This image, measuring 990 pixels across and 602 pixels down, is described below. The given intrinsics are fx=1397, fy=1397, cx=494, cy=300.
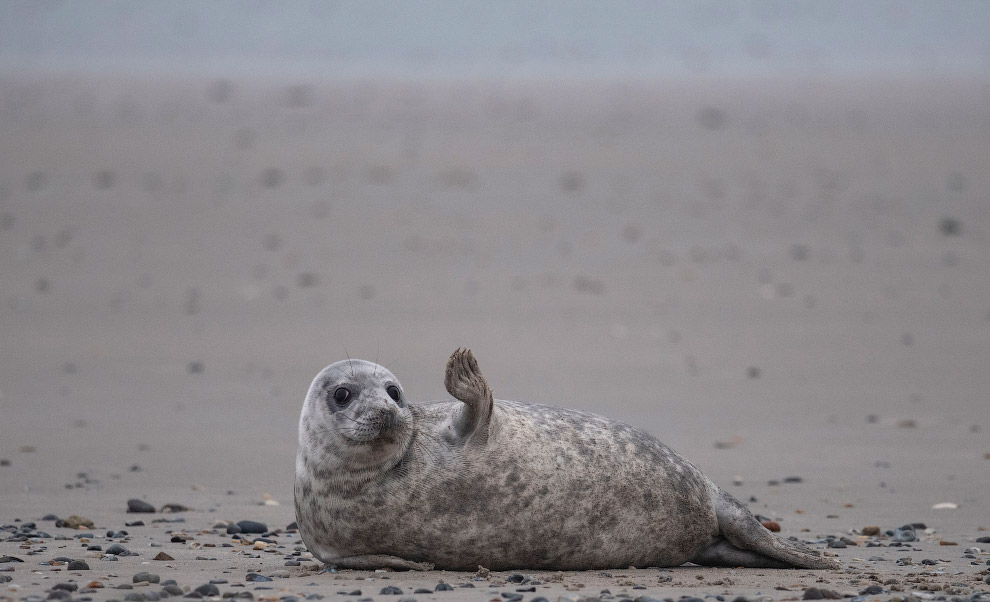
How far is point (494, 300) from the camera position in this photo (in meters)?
14.9

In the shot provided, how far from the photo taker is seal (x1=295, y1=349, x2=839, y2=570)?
17.1ft

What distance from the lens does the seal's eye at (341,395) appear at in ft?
17.2

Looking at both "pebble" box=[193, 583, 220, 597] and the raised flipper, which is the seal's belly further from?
"pebble" box=[193, 583, 220, 597]

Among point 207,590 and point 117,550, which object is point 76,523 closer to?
point 117,550

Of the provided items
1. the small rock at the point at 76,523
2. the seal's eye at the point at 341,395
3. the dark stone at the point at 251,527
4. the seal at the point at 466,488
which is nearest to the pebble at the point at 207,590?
the seal at the point at 466,488

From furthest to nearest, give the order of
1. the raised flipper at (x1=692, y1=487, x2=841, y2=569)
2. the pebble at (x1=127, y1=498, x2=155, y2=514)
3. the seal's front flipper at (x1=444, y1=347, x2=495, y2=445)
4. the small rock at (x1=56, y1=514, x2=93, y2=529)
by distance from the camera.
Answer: the pebble at (x1=127, y1=498, x2=155, y2=514)
the small rock at (x1=56, y1=514, x2=93, y2=529)
the raised flipper at (x1=692, y1=487, x2=841, y2=569)
the seal's front flipper at (x1=444, y1=347, x2=495, y2=445)

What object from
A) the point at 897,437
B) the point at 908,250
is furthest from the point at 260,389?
the point at 908,250

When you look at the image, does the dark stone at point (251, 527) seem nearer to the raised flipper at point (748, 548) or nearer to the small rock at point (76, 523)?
the small rock at point (76, 523)

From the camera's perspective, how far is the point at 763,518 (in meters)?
6.85

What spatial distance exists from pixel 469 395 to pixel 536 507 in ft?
1.72

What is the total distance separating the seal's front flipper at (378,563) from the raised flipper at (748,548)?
48.6 inches

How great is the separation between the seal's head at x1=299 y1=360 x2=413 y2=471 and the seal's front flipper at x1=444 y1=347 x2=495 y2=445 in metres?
→ 0.21

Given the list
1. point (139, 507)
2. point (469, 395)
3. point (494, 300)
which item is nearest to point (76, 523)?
point (139, 507)

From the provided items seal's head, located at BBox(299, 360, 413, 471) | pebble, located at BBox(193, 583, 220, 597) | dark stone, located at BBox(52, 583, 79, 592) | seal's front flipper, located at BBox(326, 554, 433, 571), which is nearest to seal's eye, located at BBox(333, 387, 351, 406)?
seal's head, located at BBox(299, 360, 413, 471)
